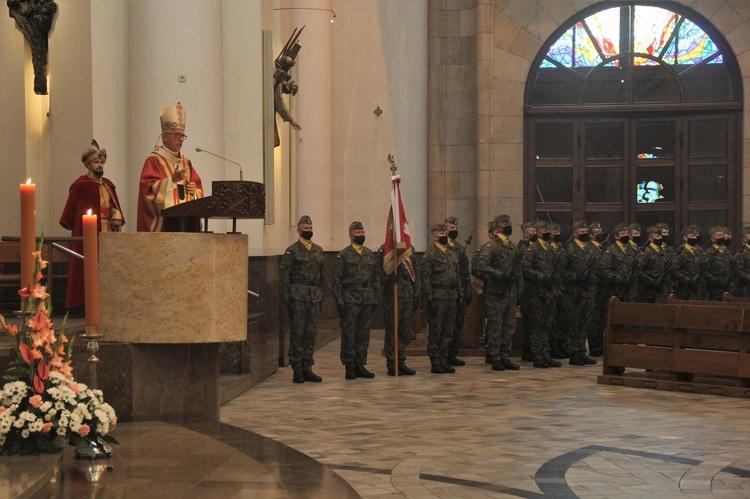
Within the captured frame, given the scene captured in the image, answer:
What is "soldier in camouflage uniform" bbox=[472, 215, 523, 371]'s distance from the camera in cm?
1445

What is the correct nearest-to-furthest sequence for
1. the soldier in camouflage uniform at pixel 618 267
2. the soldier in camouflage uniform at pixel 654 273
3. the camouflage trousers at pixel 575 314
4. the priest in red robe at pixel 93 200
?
the priest in red robe at pixel 93 200
the camouflage trousers at pixel 575 314
the soldier in camouflage uniform at pixel 618 267
the soldier in camouflage uniform at pixel 654 273

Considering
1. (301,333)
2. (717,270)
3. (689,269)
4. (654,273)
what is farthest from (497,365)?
(717,270)

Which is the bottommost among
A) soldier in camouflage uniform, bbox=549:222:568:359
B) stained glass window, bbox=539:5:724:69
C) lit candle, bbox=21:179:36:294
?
soldier in camouflage uniform, bbox=549:222:568:359

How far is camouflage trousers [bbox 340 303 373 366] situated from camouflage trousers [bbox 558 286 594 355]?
3123 millimetres

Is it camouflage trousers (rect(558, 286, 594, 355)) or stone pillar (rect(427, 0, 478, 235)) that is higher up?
stone pillar (rect(427, 0, 478, 235))

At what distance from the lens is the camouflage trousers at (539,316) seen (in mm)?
14969

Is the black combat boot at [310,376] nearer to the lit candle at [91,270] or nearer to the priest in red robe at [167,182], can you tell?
the priest in red robe at [167,182]

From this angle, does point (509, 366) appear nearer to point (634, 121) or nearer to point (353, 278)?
point (353, 278)

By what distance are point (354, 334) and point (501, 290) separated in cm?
209

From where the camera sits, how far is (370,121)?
67.7 feet

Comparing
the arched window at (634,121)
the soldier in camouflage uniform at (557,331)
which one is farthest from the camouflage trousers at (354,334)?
the arched window at (634,121)

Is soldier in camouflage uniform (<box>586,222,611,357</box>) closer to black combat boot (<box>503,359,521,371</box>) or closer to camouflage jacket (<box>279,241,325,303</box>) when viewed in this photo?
black combat boot (<box>503,359,521,371</box>)

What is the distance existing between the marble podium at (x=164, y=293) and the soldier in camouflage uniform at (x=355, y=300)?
6.50 m

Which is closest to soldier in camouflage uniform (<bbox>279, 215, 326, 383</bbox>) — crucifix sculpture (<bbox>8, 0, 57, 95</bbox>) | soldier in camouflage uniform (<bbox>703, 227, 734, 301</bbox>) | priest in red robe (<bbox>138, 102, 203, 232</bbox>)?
crucifix sculpture (<bbox>8, 0, 57, 95</bbox>)
